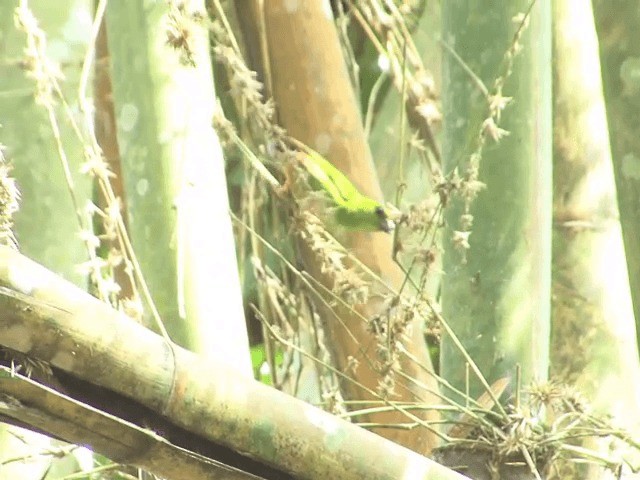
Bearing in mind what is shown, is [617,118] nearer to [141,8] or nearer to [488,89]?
[488,89]

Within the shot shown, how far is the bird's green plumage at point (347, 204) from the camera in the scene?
88 centimetres

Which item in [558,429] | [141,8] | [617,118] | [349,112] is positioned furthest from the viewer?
[349,112]

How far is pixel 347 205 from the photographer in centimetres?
91

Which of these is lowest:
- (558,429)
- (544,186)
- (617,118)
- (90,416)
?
(90,416)

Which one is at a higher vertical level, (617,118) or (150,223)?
(617,118)

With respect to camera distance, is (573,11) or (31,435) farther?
(573,11)

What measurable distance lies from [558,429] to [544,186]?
19cm

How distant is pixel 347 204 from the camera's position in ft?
2.99

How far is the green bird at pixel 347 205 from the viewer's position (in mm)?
883

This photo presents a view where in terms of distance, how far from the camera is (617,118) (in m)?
1.04

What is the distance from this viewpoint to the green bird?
88 cm

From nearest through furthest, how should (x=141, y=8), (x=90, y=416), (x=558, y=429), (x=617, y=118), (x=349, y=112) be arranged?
(x=90, y=416) → (x=558, y=429) → (x=141, y=8) → (x=617, y=118) → (x=349, y=112)

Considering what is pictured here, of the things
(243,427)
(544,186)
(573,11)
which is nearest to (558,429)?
(544,186)

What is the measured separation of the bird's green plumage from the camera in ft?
2.90
